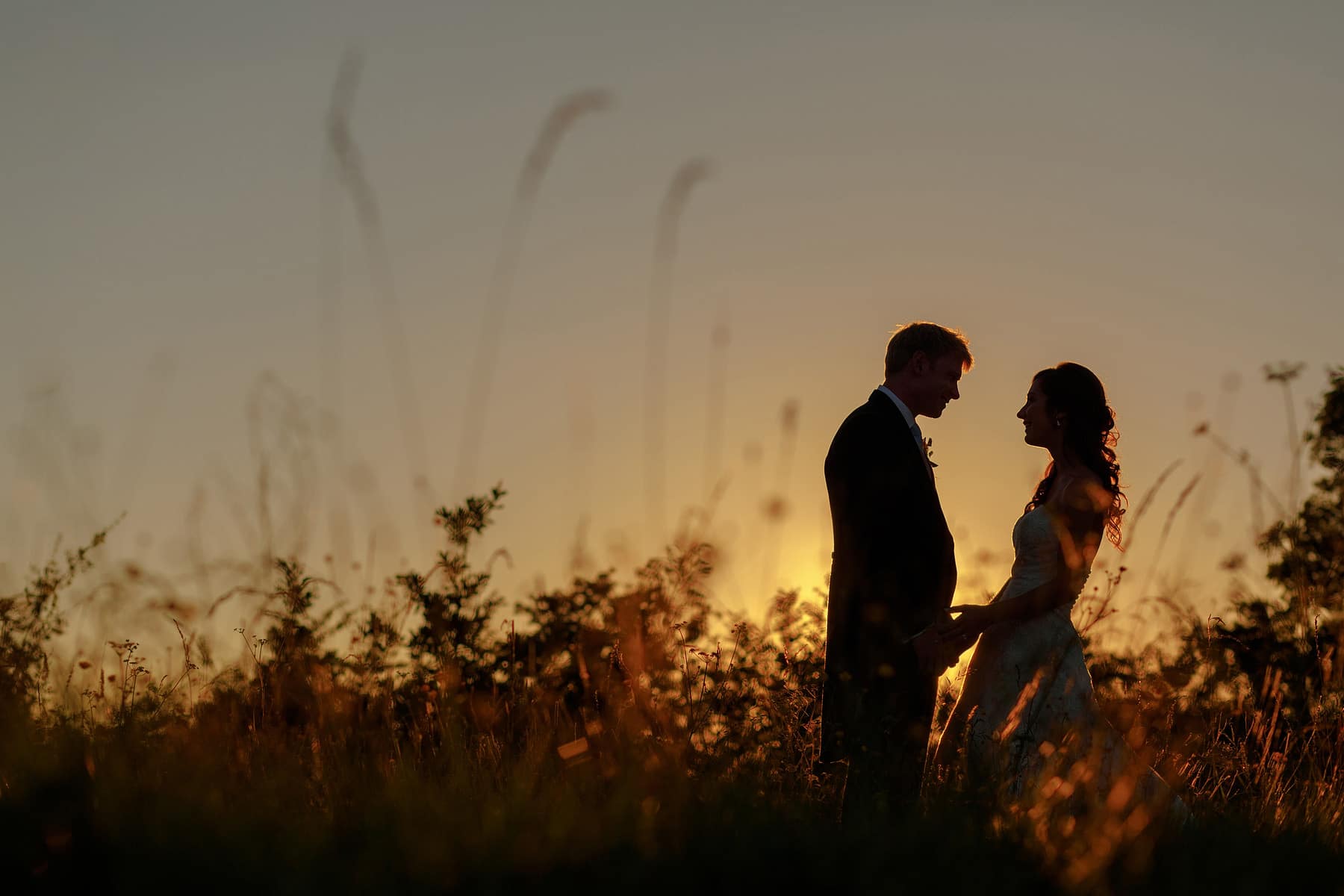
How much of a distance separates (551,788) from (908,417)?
2741mm

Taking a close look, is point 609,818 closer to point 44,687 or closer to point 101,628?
point 44,687

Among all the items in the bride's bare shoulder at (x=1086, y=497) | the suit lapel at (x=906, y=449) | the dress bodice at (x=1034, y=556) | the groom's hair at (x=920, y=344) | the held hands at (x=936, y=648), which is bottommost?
the held hands at (x=936, y=648)

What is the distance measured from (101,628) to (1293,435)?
595cm

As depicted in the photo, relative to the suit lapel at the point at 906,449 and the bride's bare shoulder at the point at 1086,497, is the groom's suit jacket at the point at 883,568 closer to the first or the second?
the suit lapel at the point at 906,449

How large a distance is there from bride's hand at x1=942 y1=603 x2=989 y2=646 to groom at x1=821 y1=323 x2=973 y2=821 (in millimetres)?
43

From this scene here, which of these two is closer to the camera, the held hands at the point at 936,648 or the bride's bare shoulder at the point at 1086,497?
the held hands at the point at 936,648

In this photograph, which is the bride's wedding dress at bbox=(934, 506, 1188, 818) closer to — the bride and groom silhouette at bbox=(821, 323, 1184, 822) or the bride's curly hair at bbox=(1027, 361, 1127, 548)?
the bride and groom silhouette at bbox=(821, 323, 1184, 822)

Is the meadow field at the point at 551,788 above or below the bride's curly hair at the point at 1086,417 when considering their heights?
below

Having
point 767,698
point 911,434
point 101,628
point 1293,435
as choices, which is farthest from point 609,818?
point 1293,435

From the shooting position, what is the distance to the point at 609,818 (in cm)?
298

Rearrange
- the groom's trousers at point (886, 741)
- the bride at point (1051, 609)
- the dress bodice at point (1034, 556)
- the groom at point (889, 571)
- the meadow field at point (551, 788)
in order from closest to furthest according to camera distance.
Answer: the meadow field at point (551, 788) → the groom's trousers at point (886, 741) → the groom at point (889, 571) → the bride at point (1051, 609) → the dress bodice at point (1034, 556)

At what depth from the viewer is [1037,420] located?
6234mm

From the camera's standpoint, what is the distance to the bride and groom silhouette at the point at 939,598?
15.8 ft

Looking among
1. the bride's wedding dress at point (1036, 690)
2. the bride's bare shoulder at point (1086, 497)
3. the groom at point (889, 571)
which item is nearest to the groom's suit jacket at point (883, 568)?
the groom at point (889, 571)
